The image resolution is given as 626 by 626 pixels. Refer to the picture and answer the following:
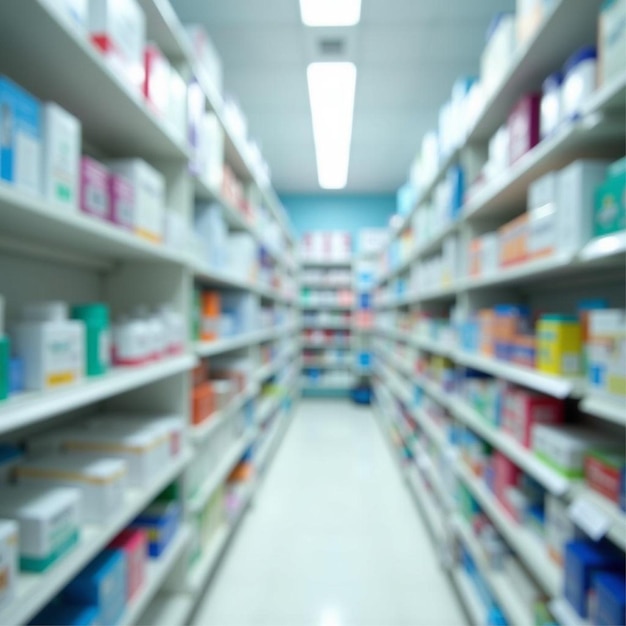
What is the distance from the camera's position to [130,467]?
1.50m

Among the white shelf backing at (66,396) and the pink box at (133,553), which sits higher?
the white shelf backing at (66,396)

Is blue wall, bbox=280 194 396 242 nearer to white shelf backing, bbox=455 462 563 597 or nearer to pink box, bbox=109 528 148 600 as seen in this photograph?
white shelf backing, bbox=455 462 563 597

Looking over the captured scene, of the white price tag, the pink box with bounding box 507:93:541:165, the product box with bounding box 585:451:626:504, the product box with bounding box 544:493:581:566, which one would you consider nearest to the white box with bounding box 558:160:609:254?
the pink box with bounding box 507:93:541:165

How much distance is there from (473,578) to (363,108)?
4.28 m

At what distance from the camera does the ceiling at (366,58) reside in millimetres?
3084

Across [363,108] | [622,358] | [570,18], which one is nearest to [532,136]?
[570,18]

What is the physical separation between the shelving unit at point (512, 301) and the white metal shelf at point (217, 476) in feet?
4.36

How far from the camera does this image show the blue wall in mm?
7875

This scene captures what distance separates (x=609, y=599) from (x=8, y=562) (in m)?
1.43

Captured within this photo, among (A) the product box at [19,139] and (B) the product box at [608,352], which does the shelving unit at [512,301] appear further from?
(A) the product box at [19,139]

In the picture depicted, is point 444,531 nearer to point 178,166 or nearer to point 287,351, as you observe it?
point 178,166

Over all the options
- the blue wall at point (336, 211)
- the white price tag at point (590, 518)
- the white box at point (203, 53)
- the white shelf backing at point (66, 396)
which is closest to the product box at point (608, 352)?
the white price tag at point (590, 518)

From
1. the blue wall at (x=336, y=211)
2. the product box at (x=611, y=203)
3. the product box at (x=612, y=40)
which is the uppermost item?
the blue wall at (x=336, y=211)

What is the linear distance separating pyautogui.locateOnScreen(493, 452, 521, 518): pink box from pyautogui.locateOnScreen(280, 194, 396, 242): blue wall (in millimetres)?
6377
